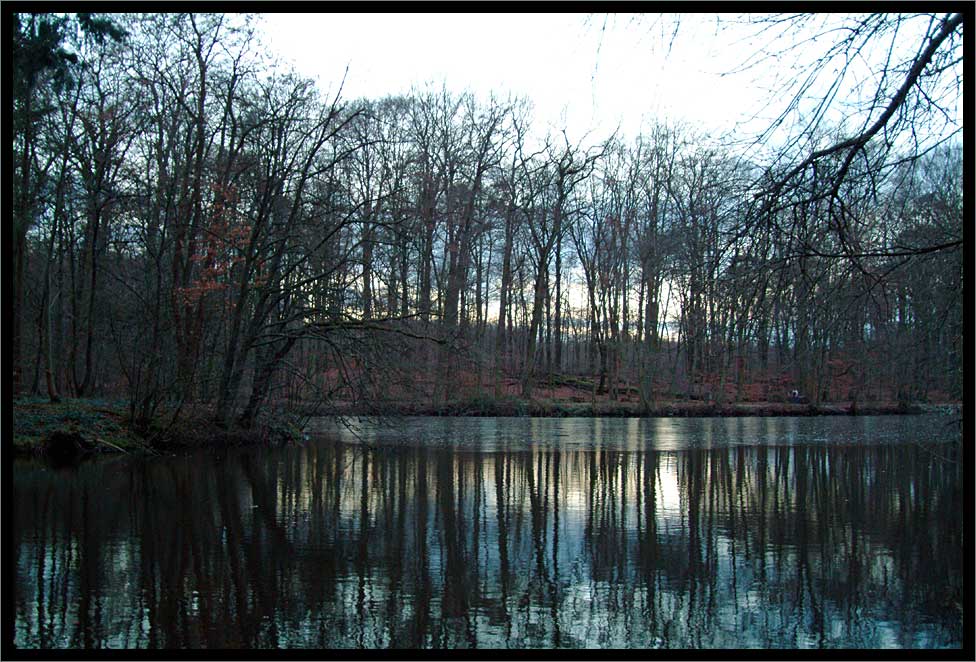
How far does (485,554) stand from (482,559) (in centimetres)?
22

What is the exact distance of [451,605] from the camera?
20.4 ft

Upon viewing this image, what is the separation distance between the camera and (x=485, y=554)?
7.92 m

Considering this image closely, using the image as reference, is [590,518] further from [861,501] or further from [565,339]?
[565,339]

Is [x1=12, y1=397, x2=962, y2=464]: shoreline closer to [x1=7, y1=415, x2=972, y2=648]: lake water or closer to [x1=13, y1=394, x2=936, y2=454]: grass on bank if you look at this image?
[x1=13, y1=394, x2=936, y2=454]: grass on bank

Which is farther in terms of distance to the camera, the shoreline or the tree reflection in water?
the shoreline

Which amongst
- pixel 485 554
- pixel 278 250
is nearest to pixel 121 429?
pixel 278 250

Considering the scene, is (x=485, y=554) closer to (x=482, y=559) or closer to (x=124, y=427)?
(x=482, y=559)

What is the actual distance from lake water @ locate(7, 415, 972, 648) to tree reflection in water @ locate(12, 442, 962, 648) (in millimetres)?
30

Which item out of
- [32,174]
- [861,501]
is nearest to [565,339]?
[32,174]

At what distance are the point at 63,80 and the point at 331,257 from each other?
20.1 ft

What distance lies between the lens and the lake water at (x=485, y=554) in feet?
18.7

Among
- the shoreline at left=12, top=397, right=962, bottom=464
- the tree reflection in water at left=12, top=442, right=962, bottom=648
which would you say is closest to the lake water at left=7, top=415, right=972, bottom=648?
the tree reflection in water at left=12, top=442, right=962, bottom=648

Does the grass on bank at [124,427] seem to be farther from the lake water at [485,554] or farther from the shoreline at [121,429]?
the lake water at [485,554]

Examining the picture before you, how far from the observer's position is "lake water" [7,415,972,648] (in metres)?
5.70
